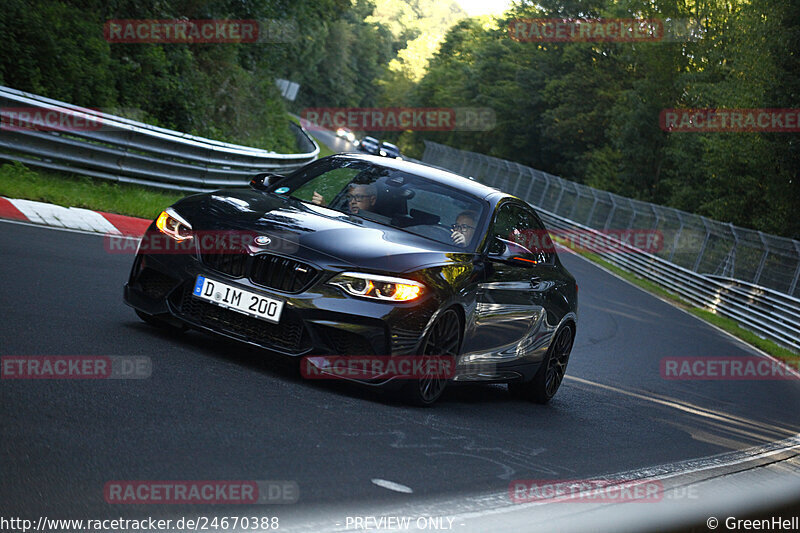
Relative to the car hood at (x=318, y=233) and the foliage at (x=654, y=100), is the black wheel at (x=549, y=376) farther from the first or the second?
the foliage at (x=654, y=100)

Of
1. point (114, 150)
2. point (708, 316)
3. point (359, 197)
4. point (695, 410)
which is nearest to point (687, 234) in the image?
point (708, 316)

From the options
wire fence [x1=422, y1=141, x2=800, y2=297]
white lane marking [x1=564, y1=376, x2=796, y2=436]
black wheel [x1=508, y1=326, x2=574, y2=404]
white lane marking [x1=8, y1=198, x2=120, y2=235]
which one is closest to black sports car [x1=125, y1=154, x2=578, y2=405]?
black wheel [x1=508, y1=326, x2=574, y2=404]

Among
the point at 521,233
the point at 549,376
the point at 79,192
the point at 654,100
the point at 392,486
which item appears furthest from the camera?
the point at 654,100

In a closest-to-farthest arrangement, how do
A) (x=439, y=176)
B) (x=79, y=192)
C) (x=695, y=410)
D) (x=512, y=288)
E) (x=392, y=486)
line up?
1. (x=392, y=486)
2. (x=512, y=288)
3. (x=439, y=176)
4. (x=695, y=410)
5. (x=79, y=192)

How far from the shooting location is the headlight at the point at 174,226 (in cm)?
655

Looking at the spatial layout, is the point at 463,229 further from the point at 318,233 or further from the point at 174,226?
the point at 174,226

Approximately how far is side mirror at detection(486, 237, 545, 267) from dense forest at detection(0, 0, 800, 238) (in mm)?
11410

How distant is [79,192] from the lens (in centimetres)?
1359

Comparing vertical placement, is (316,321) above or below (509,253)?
below

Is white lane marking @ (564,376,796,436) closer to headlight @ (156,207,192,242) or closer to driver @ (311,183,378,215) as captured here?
driver @ (311,183,378,215)

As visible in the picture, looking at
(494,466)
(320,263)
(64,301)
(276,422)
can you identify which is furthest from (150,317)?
(494,466)

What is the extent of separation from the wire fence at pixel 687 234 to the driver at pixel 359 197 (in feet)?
59.6

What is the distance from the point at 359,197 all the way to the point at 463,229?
771 millimetres

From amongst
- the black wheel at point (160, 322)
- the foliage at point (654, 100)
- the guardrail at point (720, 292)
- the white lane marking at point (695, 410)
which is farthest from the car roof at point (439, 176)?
the foliage at point (654, 100)
